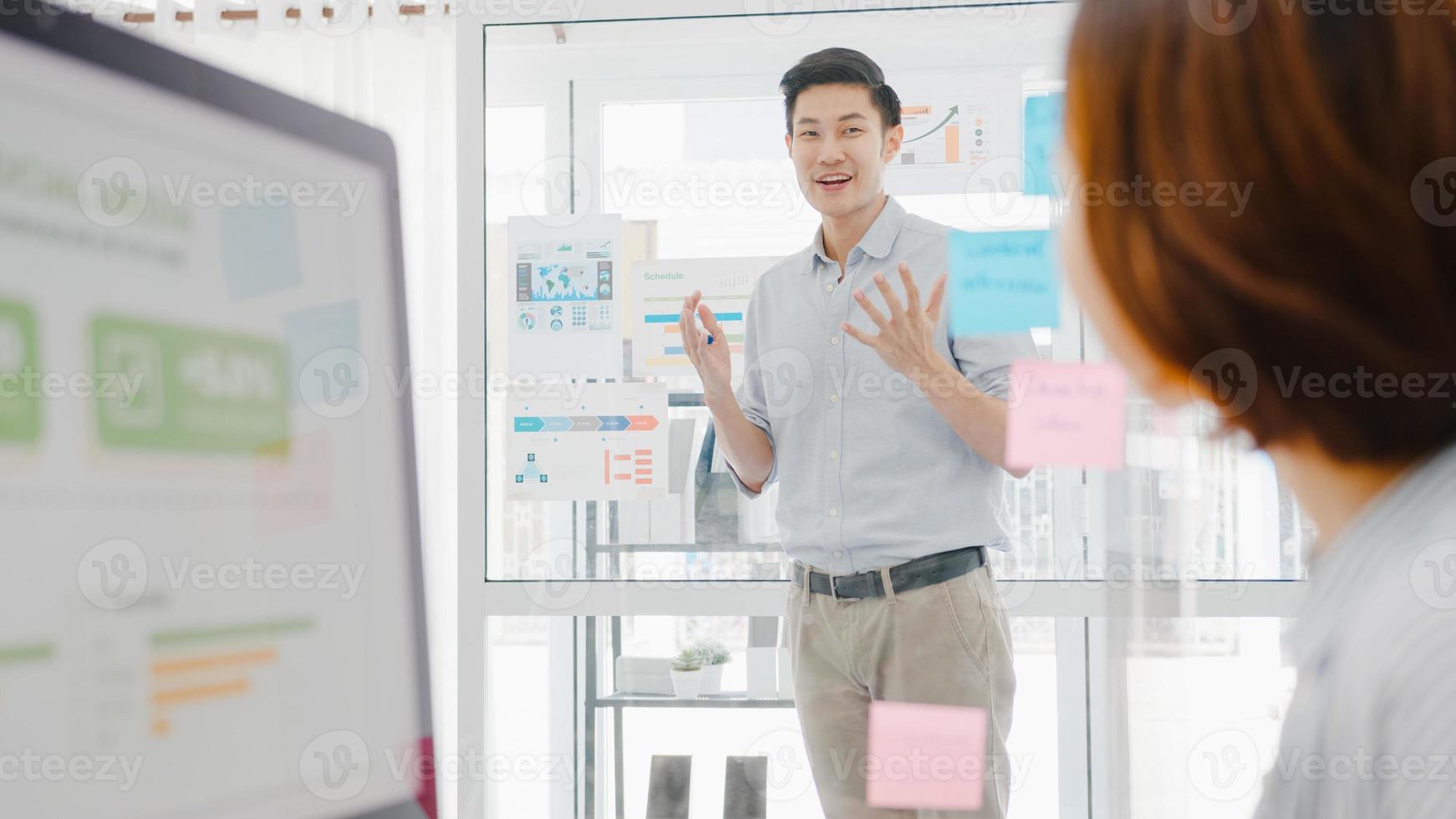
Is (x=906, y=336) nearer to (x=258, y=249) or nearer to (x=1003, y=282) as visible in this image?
(x=1003, y=282)

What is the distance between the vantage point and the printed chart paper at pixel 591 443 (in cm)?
238

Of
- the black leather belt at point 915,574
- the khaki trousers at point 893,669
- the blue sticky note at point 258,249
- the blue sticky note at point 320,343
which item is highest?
the blue sticky note at point 258,249

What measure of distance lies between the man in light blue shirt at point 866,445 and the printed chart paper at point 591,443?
429 millimetres

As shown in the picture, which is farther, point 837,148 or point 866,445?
point 837,148

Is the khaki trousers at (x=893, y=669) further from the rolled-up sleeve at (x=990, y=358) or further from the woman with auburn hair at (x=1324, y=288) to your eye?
the woman with auburn hair at (x=1324, y=288)

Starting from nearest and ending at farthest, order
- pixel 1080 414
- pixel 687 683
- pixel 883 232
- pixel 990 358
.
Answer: pixel 990 358 < pixel 883 232 < pixel 1080 414 < pixel 687 683

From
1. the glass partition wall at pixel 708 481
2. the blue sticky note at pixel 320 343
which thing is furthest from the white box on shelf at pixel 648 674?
the blue sticky note at pixel 320 343

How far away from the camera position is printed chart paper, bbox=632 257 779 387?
236 centimetres

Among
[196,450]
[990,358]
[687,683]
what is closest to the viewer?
[196,450]

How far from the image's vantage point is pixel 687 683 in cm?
238

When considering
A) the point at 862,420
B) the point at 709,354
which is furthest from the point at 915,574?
the point at 709,354

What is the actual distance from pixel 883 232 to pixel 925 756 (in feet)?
3.09

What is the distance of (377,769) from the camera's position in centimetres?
66

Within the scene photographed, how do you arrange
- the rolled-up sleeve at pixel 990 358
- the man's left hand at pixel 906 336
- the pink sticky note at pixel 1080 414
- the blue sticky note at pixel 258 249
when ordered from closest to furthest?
1. the blue sticky note at pixel 258 249
2. the man's left hand at pixel 906 336
3. the rolled-up sleeve at pixel 990 358
4. the pink sticky note at pixel 1080 414
